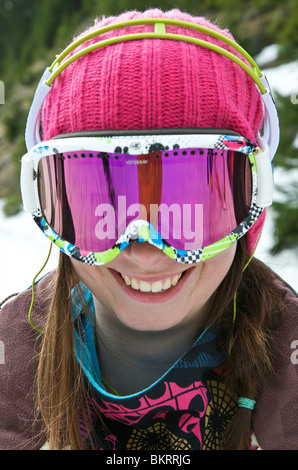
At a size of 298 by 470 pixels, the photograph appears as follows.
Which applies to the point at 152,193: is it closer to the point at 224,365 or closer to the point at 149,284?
the point at 149,284

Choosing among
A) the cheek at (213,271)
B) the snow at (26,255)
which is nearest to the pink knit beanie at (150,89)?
the cheek at (213,271)

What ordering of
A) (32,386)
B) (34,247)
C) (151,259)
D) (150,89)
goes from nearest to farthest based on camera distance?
(150,89)
(151,259)
(32,386)
(34,247)

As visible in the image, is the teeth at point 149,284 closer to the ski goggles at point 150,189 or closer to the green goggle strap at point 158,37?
the ski goggles at point 150,189

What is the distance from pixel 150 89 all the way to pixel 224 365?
43.9 inches

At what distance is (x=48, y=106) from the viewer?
1515mm

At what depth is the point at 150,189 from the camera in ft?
4.45

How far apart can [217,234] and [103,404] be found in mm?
814

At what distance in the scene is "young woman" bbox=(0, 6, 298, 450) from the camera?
1.35 metres

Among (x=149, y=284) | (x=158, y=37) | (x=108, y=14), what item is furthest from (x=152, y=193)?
(x=108, y=14)

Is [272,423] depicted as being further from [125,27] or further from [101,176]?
[125,27]

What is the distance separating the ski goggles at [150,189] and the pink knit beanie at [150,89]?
0.05 metres

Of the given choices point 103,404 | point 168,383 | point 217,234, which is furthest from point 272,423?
point 217,234

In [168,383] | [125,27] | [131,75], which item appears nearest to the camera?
[131,75]
